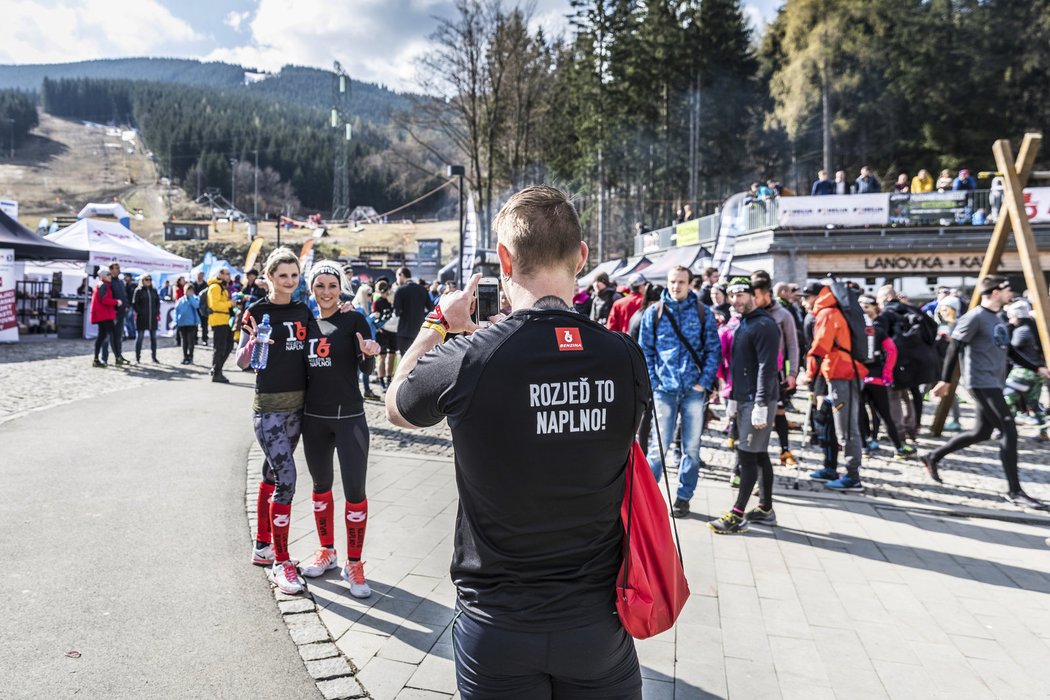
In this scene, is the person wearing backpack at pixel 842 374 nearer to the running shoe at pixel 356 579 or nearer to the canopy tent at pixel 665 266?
the running shoe at pixel 356 579

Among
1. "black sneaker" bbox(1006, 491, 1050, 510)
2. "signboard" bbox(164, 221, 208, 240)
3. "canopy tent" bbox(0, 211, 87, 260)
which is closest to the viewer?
"black sneaker" bbox(1006, 491, 1050, 510)

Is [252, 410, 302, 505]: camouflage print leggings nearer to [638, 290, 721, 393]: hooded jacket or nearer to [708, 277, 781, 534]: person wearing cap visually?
[638, 290, 721, 393]: hooded jacket

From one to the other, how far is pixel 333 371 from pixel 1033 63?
141 feet

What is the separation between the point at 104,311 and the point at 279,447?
11.2 meters

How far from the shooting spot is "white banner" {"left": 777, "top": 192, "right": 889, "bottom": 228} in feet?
70.4

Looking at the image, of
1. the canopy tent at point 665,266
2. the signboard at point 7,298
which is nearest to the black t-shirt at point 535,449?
the canopy tent at point 665,266

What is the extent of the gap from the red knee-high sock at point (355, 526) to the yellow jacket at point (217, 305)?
911 centimetres

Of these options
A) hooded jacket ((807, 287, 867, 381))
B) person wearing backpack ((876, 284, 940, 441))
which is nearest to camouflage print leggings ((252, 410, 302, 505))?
hooded jacket ((807, 287, 867, 381))

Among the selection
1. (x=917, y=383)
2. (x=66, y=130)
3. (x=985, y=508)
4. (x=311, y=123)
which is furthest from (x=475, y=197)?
(x=66, y=130)

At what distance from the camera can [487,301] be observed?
211cm

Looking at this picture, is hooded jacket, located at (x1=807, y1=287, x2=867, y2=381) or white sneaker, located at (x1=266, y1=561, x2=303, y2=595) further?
hooded jacket, located at (x1=807, y1=287, x2=867, y2=381)

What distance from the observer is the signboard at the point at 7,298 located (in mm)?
16672

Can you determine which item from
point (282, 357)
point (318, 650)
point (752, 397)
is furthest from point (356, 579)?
point (752, 397)

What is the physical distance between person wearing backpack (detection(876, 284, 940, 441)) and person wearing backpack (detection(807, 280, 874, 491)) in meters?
2.26
